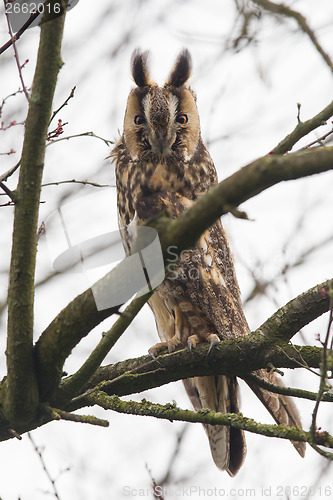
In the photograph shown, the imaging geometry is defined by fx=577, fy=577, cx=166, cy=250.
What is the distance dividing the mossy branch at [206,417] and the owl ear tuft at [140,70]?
79.0 inches

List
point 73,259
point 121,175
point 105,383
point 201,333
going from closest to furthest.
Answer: point 73,259, point 105,383, point 201,333, point 121,175

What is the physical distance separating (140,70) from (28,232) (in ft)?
6.53

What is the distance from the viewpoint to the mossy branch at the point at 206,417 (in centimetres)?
192

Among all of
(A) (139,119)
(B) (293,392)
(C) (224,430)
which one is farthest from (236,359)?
(A) (139,119)

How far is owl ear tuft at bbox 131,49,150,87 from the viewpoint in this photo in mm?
3539

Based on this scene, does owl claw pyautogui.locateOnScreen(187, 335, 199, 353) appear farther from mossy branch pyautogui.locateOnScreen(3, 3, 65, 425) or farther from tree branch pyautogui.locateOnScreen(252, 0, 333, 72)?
tree branch pyautogui.locateOnScreen(252, 0, 333, 72)

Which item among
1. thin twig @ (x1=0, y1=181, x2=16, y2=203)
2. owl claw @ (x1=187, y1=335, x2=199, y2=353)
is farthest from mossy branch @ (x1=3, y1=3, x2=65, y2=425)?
owl claw @ (x1=187, y1=335, x2=199, y2=353)

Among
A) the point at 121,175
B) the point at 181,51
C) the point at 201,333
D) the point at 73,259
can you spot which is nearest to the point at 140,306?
the point at 73,259

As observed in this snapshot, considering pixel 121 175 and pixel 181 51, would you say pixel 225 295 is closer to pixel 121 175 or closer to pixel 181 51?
pixel 121 175

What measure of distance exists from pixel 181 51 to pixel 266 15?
56 centimetres

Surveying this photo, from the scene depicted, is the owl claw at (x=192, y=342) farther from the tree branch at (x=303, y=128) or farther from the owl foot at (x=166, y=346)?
the tree branch at (x=303, y=128)

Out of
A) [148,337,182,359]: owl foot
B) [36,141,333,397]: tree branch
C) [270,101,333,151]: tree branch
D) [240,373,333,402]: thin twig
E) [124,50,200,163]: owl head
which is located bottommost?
[240,373,333,402]: thin twig

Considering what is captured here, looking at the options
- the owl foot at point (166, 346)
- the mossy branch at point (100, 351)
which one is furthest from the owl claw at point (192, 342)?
the mossy branch at point (100, 351)

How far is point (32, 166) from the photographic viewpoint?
1.82 metres
